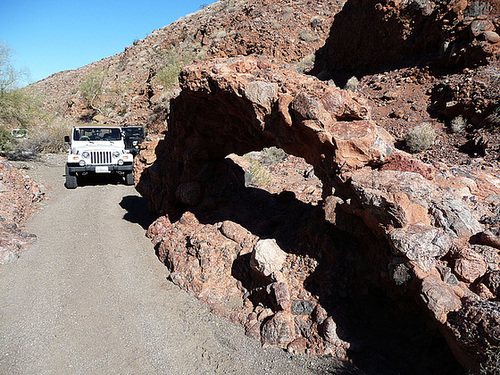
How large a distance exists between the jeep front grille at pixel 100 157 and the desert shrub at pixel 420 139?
1115cm

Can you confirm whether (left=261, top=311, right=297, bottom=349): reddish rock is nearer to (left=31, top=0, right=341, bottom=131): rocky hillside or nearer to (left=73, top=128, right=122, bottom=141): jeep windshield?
(left=73, top=128, right=122, bottom=141): jeep windshield

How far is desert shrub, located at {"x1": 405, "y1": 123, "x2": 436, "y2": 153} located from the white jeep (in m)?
10.4

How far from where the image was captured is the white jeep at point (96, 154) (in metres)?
13.3

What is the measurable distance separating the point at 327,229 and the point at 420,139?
22.9ft

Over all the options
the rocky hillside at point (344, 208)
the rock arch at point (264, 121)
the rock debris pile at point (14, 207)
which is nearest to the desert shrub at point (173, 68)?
the rock debris pile at point (14, 207)

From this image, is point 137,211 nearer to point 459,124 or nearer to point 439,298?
point 439,298

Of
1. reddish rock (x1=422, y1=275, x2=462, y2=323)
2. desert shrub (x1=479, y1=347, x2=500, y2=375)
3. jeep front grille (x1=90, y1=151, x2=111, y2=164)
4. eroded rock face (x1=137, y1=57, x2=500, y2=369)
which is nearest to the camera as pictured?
desert shrub (x1=479, y1=347, x2=500, y2=375)

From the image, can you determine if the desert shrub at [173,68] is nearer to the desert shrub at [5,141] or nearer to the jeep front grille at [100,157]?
the desert shrub at [5,141]

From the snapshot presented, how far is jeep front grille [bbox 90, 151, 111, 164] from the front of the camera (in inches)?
535

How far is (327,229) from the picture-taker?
5.27 meters

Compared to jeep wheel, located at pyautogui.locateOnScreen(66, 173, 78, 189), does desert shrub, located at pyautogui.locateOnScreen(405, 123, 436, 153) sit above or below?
above

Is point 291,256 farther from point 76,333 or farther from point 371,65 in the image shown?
point 371,65

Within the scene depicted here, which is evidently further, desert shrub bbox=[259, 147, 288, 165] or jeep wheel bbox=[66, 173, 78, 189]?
jeep wheel bbox=[66, 173, 78, 189]

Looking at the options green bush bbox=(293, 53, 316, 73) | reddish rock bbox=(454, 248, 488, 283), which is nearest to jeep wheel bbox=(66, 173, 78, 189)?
reddish rock bbox=(454, 248, 488, 283)
